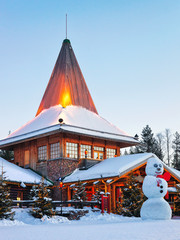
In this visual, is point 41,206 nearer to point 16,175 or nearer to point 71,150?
point 16,175

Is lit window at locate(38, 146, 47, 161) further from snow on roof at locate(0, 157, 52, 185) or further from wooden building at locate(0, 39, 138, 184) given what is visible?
snow on roof at locate(0, 157, 52, 185)

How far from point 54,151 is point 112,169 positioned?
6620mm

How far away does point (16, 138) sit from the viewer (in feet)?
97.3

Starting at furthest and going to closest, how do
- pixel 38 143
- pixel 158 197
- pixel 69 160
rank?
pixel 38 143, pixel 69 160, pixel 158 197

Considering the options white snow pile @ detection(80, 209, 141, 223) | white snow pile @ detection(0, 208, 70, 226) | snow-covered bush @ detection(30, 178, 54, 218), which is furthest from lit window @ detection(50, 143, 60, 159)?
snow-covered bush @ detection(30, 178, 54, 218)

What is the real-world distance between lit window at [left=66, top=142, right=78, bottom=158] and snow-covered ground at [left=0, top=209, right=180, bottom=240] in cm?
742

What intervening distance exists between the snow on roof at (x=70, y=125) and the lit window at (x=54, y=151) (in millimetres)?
1623

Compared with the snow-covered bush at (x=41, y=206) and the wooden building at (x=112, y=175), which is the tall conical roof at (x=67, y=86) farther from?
the snow-covered bush at (x=41, y=206)

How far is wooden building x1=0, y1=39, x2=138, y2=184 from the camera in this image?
27.1 m

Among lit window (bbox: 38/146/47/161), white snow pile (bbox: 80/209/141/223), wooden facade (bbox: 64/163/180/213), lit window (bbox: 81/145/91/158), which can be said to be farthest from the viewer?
lit window (bbox: 38/146/47/161)

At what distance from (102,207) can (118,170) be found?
2.49 metres

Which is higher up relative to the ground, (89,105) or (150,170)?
(89,105)

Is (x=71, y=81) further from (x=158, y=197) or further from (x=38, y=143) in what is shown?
(x=158, y=197)

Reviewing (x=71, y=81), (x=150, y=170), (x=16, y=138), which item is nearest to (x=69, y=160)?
(x=16, y=138)
